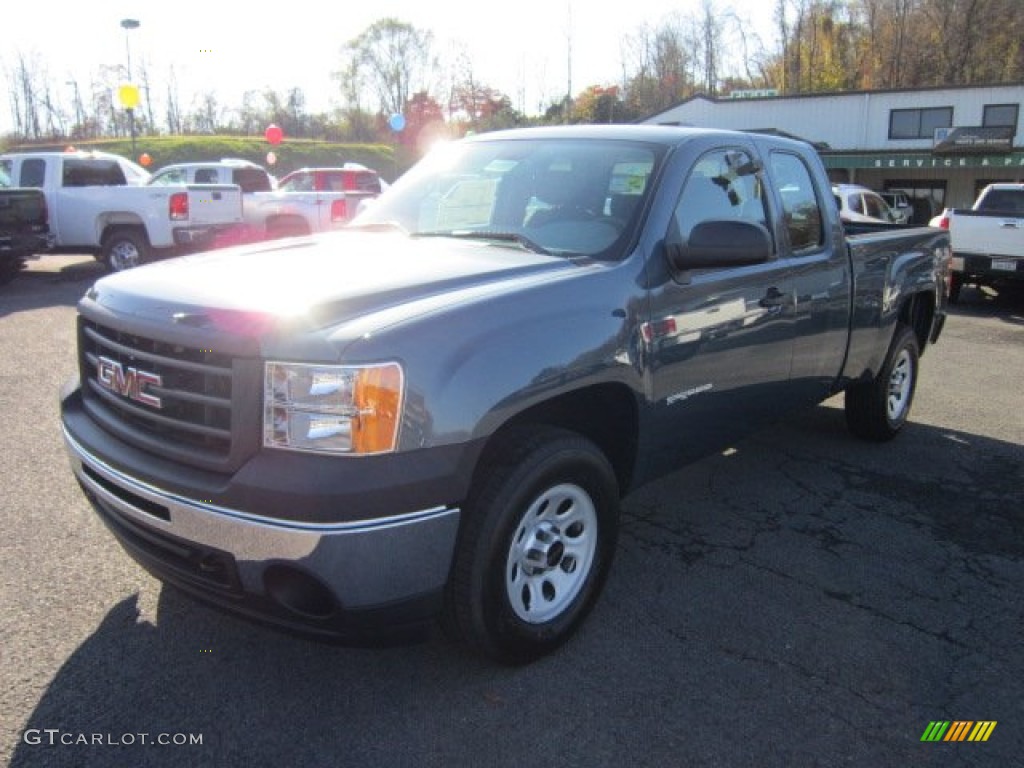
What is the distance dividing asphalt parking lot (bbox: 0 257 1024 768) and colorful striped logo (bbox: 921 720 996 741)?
24mm

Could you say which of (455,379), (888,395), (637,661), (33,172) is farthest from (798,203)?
(33,172)

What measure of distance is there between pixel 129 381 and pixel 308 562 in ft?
3.23

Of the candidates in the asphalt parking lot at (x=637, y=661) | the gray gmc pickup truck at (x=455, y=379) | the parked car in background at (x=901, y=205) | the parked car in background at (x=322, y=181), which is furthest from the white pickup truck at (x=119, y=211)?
the parked car in background at (x=901, y=205)

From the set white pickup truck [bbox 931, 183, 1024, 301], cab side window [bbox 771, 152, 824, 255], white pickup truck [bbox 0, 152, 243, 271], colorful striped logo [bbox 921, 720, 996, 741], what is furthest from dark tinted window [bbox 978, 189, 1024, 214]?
colorful striped logo [bbox 921, 720, 996, 741]

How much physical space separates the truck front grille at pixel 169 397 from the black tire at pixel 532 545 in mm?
806

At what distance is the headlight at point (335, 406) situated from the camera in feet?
7.86

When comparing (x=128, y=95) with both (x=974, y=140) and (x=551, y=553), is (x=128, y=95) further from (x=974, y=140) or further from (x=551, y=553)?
(x=974, y=140)

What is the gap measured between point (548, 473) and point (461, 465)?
0.43 m

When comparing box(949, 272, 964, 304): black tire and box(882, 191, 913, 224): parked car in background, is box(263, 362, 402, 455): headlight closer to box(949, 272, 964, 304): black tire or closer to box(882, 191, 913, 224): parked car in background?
box(949, 272, 964, 304): black tire

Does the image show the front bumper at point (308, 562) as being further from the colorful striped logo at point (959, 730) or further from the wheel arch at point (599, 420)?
the colorful striped logo at point (959, 730)

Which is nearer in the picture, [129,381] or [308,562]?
[308,562]

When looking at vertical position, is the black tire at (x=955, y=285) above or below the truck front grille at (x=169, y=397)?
below

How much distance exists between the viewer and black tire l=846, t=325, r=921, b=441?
5617mm

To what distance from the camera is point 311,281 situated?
288 centimetres
